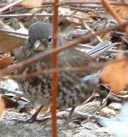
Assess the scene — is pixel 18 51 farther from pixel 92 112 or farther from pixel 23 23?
pixel 23 23

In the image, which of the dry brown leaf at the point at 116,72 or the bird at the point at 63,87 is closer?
the dry brown leaf at the point at 116,72

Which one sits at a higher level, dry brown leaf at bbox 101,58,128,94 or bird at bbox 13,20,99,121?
dry brown leaf at bbox 101,58,128,94

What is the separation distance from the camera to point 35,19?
3.65m

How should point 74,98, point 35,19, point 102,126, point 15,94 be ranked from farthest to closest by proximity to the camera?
1. point 35,19
2. point 15,94
3. point 74,98
4. point 102,126

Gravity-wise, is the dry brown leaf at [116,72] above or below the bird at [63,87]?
above

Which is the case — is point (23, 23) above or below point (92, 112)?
above

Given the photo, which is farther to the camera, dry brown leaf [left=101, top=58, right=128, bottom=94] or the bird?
the bird

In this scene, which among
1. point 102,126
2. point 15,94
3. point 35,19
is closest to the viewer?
point 102,126

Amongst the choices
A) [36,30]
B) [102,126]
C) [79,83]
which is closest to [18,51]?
[36,30]

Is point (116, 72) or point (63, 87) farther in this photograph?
point (63, 87)

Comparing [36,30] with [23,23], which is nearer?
[36,30]

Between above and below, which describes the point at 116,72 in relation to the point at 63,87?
above

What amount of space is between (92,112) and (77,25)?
113 centimetres

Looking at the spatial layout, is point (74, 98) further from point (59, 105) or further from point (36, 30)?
point (36, 30)
